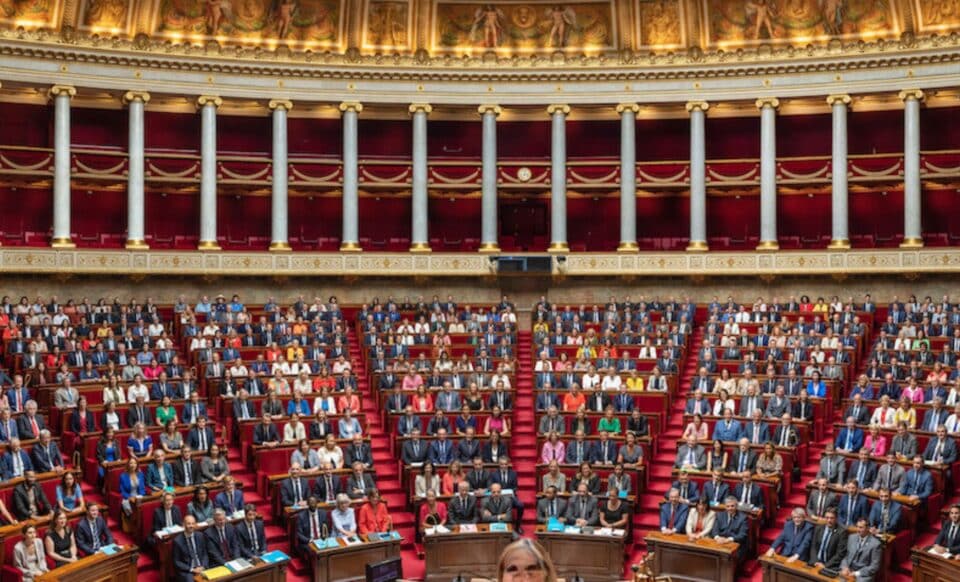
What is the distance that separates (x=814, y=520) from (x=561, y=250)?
49.0ft

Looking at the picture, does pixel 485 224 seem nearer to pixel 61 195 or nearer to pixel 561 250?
pixel 561 250

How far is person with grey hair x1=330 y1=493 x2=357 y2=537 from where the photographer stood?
13781 mm

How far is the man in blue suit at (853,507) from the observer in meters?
13.1

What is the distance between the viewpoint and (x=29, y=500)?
12539 millimetres

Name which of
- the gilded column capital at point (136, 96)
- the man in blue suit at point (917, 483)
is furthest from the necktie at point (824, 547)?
the gilded column capital at point (136, 96)

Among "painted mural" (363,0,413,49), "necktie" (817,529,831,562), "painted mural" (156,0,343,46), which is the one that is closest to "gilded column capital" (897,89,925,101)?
"painted mural" (363,0,413,49)

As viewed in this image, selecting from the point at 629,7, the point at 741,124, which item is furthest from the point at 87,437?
the point at 741,124

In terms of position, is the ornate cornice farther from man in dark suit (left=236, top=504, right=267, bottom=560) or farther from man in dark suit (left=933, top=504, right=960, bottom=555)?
man in dark suit (left=933, top=504, right=960, bottom=555)

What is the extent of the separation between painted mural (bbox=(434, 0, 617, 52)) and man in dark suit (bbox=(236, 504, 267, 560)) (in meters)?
17.4

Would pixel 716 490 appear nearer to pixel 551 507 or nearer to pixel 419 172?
pixel 551 507

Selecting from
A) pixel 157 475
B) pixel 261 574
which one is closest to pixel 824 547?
pixel 261 574

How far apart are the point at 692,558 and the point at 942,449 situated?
158 inches

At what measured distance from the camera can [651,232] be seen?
95.9 feet

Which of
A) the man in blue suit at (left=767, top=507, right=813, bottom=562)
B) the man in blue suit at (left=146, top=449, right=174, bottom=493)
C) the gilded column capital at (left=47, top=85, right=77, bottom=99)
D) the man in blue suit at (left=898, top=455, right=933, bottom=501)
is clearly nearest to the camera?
the man in blue suit at (left=767, top=507, right=813, bottom=562)
